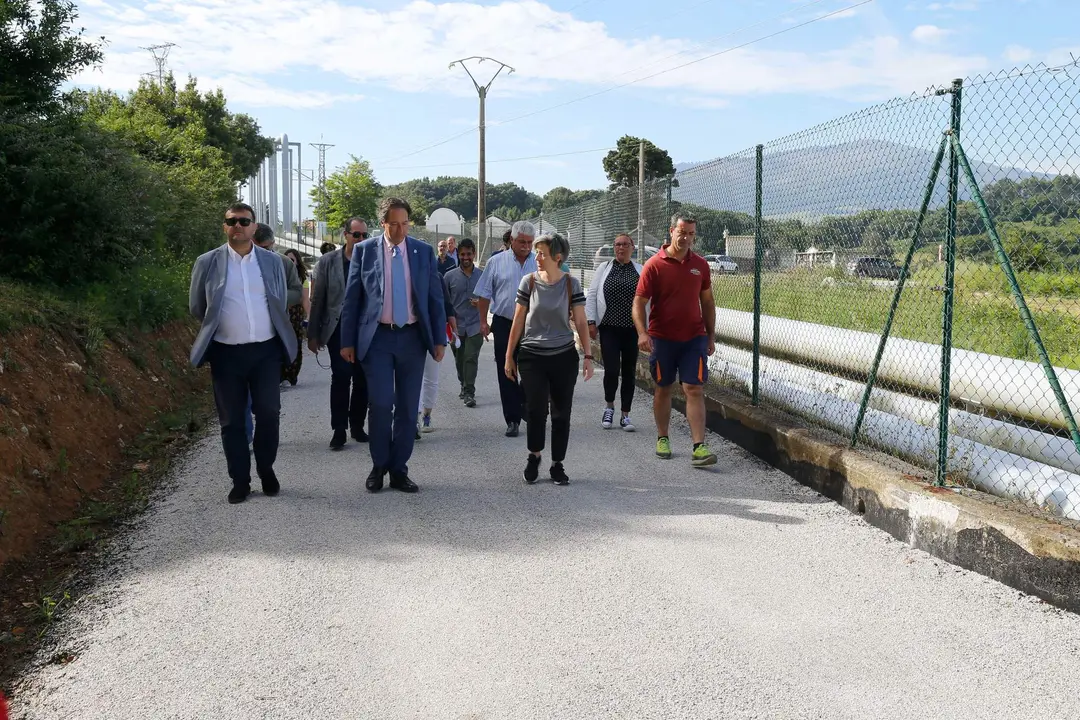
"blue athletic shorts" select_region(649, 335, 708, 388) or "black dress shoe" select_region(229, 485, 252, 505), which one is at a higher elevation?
"blue athletic shorts" select_region(649, 335, 708, 388)

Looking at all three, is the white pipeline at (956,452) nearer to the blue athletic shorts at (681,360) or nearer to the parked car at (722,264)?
the blue athletic shorts at (681,360)

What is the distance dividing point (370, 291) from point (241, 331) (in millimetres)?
877

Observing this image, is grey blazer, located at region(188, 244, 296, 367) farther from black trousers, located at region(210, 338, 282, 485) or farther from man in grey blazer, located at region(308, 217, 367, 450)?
man in grey blazer, located at region(308, 217, 367, 450)

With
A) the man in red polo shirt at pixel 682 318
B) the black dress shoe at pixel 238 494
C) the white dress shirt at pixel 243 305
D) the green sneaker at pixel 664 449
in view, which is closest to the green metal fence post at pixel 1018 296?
the man in red polo shirt at pixel 682 318

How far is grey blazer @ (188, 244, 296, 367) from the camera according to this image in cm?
653

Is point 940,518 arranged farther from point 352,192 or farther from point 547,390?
point 352,192

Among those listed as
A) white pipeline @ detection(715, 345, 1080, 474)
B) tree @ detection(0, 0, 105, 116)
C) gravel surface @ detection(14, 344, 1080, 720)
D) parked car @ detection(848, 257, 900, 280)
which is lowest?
gravel surface @ detection(14, 344, 1080, 720)

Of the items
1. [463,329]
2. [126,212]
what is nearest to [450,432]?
[463,329]

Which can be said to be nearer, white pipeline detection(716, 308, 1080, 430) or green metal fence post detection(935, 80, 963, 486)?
green metal fence post detection(935, 80, 963, 486)

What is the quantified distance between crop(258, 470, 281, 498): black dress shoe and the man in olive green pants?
151 inches

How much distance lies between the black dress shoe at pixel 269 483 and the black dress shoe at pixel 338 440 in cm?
159

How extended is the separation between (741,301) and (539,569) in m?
5.00

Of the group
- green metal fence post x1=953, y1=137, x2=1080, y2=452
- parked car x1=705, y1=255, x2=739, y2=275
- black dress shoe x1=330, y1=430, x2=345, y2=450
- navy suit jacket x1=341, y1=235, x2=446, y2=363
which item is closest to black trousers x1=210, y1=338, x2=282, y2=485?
navy suit jacket x1=341, y1=235, x2=446, y2=363

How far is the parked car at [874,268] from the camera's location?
650cm
